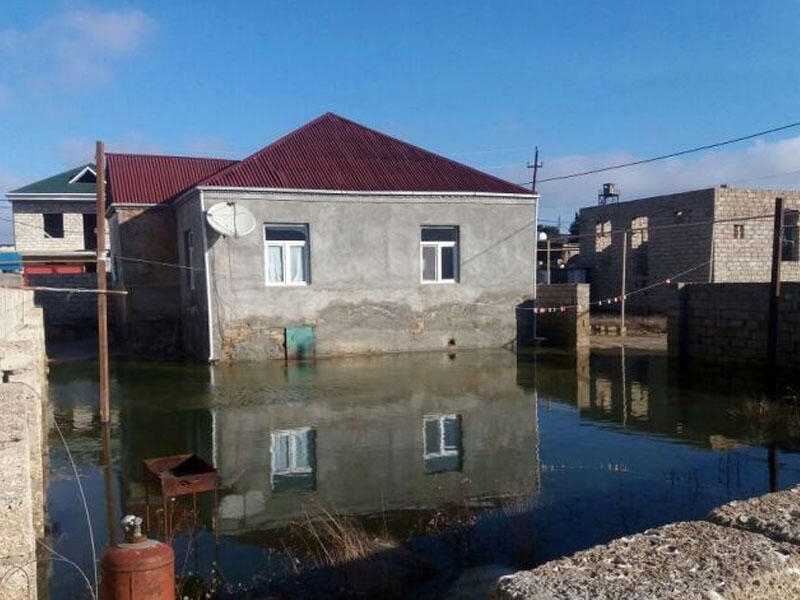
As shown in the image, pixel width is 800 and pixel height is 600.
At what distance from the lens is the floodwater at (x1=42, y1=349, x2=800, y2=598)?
531 centimetres

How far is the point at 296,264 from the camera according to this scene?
648 inches

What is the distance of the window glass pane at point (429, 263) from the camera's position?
57.9ft

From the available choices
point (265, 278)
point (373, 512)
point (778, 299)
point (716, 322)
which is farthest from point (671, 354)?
point (373, 512)

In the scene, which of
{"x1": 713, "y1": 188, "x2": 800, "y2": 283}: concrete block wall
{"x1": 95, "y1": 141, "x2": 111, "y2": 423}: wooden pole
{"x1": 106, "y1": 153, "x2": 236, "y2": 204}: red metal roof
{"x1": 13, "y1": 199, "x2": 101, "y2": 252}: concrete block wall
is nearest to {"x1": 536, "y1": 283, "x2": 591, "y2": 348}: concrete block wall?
{"x1": 713, "y1": 188, "x2": 800, "y2": 283}: concrete block wall

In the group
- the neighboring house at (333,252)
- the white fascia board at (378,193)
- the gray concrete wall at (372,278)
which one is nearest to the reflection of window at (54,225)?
the neighboring house at (333,252)

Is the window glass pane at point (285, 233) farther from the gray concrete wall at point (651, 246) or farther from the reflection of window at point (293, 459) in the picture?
the gray concrete wall at point (651, 246)

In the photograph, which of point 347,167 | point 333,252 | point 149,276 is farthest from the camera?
point 149,276

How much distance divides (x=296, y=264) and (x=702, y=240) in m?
14.0

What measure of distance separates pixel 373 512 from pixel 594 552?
4.61m

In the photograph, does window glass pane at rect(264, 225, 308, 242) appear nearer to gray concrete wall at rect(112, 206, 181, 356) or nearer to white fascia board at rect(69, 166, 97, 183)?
gray concrete wall at rect(112, 206, 181, 356)

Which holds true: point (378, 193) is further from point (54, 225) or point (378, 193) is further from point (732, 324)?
point (54, 225)

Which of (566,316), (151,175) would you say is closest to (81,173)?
(151,175)

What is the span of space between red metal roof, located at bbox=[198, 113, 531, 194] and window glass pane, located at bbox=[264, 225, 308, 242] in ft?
3.01

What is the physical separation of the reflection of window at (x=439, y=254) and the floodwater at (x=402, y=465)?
11.9 feet
